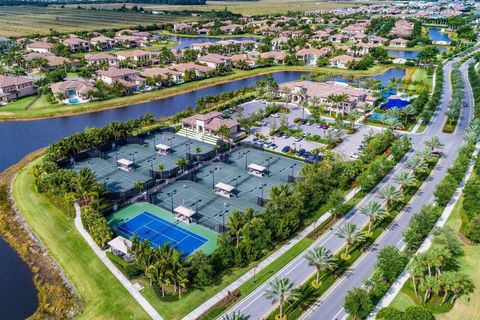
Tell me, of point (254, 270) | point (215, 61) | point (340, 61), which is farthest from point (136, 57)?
point (254, 270)

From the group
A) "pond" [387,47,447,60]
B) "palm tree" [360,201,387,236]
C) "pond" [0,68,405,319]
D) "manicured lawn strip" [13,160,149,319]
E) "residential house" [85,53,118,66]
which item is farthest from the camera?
"pond" [387,47,447,60]

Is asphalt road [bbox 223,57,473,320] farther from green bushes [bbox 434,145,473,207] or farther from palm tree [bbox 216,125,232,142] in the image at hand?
palm tree [bbox 216,125,232,142]

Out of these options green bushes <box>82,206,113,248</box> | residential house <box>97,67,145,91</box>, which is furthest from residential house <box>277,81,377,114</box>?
green bushes <box>82,206,113,248</box>

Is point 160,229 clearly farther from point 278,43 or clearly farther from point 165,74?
point 278,43

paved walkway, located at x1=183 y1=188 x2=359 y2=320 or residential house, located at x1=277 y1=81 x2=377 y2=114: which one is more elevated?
residential house, located at x1=277 y1=81 x2=377 y2=114

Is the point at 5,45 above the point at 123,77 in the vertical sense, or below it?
above

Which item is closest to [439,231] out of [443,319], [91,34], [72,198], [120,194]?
[443,319]
